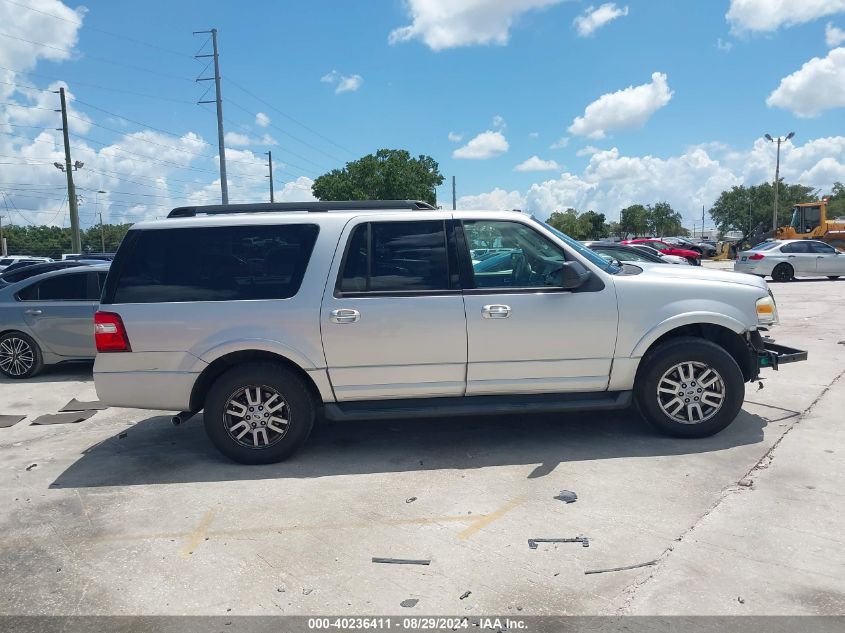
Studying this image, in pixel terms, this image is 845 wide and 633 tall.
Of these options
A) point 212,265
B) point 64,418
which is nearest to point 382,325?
point 212,265

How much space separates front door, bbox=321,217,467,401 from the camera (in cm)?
496

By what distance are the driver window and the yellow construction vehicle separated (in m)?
30.8

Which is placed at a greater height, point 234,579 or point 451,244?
point 451,244

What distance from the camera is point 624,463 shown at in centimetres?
495

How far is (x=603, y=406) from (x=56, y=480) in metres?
4.40

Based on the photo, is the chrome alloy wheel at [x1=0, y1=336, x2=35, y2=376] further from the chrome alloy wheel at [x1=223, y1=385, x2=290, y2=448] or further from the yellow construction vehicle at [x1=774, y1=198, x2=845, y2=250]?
the yellow construction vehicle at [x1=774, y1=198, x2=845, y2=250]

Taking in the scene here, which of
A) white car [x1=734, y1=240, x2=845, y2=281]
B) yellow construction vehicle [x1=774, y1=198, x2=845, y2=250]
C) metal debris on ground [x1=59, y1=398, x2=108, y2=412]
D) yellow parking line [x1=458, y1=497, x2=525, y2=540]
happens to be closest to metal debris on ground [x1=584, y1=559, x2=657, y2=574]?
yellow parking line [x1=458, y1=497, x2=525, y2=540]

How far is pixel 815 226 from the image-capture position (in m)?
31.2

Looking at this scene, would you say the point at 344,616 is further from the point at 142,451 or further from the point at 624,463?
the point at 142,451

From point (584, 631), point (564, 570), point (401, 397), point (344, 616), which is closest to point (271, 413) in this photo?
point (401, 397)

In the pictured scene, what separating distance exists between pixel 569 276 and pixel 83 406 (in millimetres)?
5730

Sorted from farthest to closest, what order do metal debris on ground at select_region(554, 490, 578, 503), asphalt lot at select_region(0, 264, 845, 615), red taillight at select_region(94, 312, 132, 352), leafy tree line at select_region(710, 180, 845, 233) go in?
leafy tree line at select_region(710, 180, 845, 233)
red taillight at select_region(94, 312, 132, 352)
metal debris on ground at select_region(554, 490, 578, 503)
asphalt lot at select_region(0, 264, 845, 615)

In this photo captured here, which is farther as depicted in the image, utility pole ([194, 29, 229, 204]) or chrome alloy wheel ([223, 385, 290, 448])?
utility pole ([194, 29, 229, 204])

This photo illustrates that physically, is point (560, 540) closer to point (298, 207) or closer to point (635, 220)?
point (298, 207)
